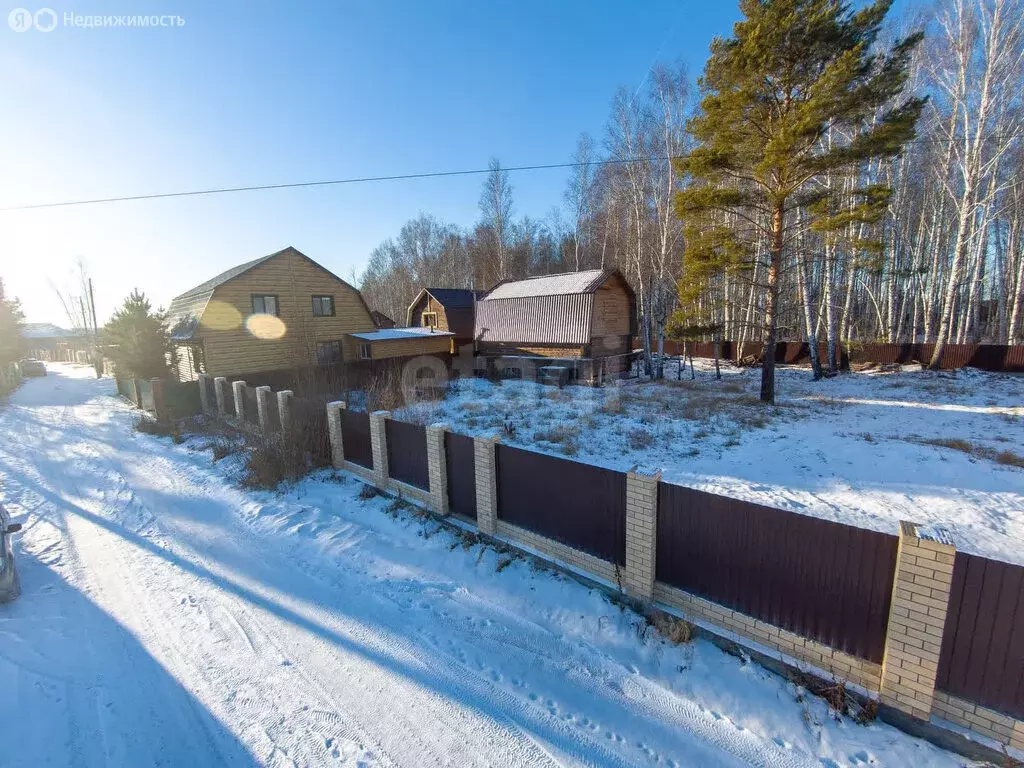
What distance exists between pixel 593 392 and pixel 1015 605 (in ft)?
44.5

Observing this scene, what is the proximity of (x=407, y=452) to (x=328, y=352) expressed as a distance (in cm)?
1507

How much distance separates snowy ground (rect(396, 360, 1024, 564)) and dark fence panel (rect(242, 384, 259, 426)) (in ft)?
13.4

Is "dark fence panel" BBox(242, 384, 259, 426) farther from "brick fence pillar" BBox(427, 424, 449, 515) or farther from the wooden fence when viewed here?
the wooden fence

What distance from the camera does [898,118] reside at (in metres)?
10.8

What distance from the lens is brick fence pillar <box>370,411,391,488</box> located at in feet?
24.0

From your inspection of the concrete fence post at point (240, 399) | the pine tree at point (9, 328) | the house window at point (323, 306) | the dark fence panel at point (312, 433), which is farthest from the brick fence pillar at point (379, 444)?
the pine tree at point (9, 328)

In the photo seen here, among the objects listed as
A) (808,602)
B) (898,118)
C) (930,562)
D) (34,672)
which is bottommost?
(34,672)

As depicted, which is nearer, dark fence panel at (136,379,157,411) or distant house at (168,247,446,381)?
dark fence panel at (136,379,157,411)

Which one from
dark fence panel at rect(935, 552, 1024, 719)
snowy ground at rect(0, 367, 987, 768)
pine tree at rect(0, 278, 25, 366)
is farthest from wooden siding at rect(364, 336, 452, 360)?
pine tree at rect(0, 278, 25, 366)

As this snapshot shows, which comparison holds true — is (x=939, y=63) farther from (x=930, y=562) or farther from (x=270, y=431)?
(x=270, y=431)

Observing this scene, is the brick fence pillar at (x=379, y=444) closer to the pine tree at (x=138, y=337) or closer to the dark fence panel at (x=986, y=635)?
A: the dark fence panel at (x=986, y=635)

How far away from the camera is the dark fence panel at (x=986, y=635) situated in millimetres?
2768

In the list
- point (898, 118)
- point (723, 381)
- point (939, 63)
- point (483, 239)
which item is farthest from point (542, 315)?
point (483, 239)

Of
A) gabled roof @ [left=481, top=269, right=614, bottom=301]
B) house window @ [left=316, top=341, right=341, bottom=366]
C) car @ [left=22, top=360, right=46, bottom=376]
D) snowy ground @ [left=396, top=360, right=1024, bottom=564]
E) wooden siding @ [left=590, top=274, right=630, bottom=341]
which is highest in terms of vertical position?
gabled roof @ [left=481, top=269, right=614, bottom=301]
